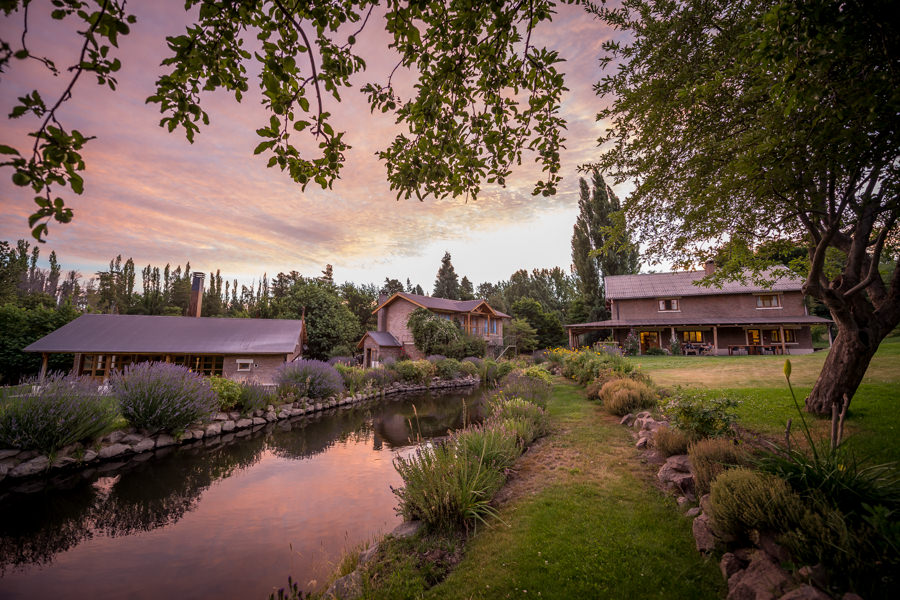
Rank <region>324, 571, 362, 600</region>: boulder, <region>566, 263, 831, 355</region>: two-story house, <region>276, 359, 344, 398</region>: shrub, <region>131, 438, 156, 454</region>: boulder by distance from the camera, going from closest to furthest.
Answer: <region>324, 571, 362, 600</region>: boulder, <region>131, 438, 156, 454</region>: boulder, <region>276, 359, 344, 398</region>: shrub, <region>566, 263, 831, 355</region>: two-story house

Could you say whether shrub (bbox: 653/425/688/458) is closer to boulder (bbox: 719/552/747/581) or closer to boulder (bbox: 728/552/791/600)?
boulder (bbox: 719/552/747/581)

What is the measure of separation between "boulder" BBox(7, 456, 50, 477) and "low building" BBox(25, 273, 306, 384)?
10184 millimetres

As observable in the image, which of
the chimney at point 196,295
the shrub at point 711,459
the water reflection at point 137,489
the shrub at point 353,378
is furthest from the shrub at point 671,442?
the chimney at point 196,295

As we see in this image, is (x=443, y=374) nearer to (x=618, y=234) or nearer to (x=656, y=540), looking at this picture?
(x=618, y=234)

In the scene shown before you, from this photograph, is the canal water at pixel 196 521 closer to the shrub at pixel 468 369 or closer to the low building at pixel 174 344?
the low building at pixel 174 344

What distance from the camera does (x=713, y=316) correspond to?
94.0ft

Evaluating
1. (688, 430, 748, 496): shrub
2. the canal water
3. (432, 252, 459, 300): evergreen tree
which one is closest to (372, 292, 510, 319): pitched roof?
(432, 252, 459, 300): evergreen tree

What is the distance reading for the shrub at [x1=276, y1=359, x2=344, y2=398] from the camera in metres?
14.8

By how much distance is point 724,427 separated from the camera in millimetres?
5324

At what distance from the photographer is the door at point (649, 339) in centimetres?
2986

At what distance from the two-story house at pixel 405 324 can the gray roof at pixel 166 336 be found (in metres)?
8.94

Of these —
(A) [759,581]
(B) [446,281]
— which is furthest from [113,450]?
(B) [446,281]

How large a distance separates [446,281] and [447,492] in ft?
168

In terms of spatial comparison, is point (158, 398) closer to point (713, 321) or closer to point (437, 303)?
point (437, 303)
